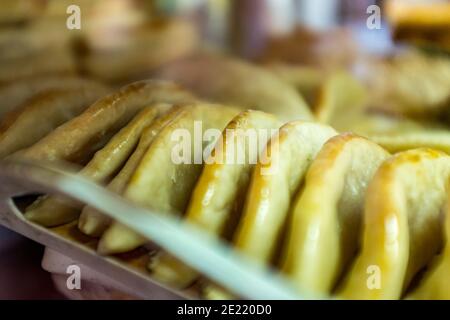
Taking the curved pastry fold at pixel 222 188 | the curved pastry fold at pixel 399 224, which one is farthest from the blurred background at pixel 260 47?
the curved pastry fold at pixel 399 224

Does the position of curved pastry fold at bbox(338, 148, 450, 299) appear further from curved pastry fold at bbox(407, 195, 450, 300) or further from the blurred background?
the blurred background

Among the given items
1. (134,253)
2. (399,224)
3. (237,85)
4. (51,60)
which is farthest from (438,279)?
(51,60)

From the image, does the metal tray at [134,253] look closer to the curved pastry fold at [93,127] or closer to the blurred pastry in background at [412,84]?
the curved pastry fold at [93,127]

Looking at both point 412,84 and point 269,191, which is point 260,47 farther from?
point 269,191

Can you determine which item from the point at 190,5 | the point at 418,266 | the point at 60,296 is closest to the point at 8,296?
the point at 60,296

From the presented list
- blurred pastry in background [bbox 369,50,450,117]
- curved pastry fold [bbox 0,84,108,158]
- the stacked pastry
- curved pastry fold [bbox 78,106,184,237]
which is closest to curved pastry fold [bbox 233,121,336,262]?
the stacked pastry

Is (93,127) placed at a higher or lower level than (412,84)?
higher
